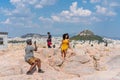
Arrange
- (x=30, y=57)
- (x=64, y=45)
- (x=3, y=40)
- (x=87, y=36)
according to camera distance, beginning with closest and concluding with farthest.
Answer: (x=30, y=57), (x=64, y=45), (x=3, y=40), (x=87, y=36)

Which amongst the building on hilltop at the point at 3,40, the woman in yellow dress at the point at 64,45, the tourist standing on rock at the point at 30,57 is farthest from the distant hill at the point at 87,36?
the tourist standing on rock at the point at 30,57

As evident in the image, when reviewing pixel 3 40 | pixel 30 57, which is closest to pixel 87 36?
pixel 3 40

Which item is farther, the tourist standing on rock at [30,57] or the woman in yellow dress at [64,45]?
the woman in yellow dress at [64,45]

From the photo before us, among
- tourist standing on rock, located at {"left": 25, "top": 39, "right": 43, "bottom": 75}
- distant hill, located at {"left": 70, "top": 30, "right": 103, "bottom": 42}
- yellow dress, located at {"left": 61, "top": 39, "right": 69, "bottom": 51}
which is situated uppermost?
Answer: distant hill, located at {"left": 70, "top": 30, "right": 103, "bottom": 42}

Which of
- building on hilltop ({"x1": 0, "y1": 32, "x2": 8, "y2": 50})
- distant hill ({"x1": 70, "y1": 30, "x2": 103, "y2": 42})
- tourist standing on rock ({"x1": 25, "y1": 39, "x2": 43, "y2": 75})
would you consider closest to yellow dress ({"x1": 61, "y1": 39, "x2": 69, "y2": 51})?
tourist standing on rock ({"x1": 25, "y1": 39, "x2": 43, "y2": 75})

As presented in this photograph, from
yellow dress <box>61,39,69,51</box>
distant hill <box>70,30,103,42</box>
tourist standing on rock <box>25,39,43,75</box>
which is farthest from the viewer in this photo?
distant hill <box>70,30,103,42</box>

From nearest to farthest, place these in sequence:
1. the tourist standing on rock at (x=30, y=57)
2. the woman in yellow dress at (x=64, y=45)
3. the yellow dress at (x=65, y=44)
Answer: the tourist standing on rock at (x=30, y=57) < the woman in yellow dress at (x=64, y=45) < the yellow dress at (x=65, y=44)

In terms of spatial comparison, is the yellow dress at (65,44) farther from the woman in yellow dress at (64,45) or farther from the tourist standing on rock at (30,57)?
the tourist standing on rock at (30,57)

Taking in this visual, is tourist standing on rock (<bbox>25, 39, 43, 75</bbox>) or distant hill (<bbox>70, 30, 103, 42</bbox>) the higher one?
distant hill (<bbox>70, 30, 103, 42</bbox>)

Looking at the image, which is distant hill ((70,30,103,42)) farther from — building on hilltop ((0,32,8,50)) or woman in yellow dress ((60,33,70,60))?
woman in yellow dress ((60,33,70,60))

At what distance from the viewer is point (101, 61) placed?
23.0 meters

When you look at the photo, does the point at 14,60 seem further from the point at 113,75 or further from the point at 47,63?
the point at 113,75

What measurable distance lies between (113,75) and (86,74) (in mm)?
1771

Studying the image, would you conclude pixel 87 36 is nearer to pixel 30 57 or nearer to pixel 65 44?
pixel 65 44
